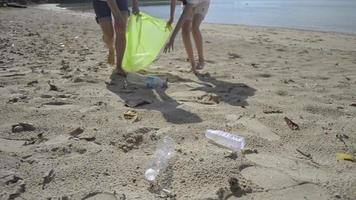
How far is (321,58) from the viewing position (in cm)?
700

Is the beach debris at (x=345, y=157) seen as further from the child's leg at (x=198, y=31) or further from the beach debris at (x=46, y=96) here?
the child's leg at (x=198, y=31)

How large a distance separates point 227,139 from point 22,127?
5.37 ft

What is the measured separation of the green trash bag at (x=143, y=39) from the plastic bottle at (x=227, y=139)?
2.31 meters

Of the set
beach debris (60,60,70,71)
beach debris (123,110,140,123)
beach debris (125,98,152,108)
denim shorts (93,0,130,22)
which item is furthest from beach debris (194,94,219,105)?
beach debris (60,60,70,71)

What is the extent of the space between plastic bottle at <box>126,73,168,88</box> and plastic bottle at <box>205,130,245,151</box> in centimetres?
160

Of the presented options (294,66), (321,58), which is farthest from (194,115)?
(321,58)

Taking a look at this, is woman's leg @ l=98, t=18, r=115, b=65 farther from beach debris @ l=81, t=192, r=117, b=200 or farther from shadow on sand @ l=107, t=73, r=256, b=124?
beach debris @ l=81, t=192, r=117, b=200

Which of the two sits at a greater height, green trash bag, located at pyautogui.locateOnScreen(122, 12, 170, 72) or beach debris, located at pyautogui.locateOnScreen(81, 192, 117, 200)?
green trash bag, located at pyautogui.locateOnScreen(122, 12, 170, 72)

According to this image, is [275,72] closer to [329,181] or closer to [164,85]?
[164,85]

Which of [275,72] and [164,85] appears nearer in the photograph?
[164,85]

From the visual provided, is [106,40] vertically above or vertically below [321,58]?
above

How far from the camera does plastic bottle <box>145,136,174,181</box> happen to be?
2586mm

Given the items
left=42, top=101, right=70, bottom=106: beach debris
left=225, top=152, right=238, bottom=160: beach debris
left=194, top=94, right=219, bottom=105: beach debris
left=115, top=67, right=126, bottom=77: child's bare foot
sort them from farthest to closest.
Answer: left=115, top=67, right=126, bottom=77: child's bare foot → left=194, top=94, right=219, bottom=105: beach debris → left=42, top=101, right=70, bottom=106: beach debris → left=225, top=152, right=238, bottom=160: beach debris

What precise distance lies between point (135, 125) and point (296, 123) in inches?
53.4
